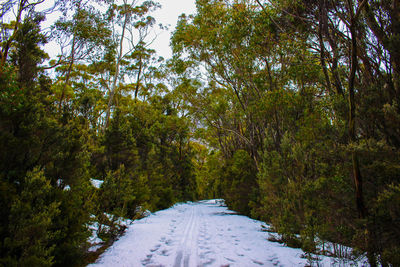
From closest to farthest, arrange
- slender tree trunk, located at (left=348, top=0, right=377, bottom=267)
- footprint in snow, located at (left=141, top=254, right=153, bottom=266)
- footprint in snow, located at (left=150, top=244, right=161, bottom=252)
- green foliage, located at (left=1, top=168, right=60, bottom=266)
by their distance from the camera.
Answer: green foliage, located at (left=1, top=168, right=60, bottom=266), slender tree trunk, located at (left=348, top=0, right=377, bottom=267), footprint in snow, located at (left=141, top=254, right=153, bottom=266), footprint in snow, located at (left=150, top=244, right=161, bottom=252)

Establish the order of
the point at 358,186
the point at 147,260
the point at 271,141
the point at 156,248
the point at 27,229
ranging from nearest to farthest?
the point at 27,229 → the point at 358,186 → the point at 147,260 → the point at 156,248 → the point at 271,141

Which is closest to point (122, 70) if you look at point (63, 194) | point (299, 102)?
point (299, 102)

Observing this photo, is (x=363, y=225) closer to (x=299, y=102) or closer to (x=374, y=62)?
(x=374, y=62)

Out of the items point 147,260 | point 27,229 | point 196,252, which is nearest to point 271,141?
point 196,252

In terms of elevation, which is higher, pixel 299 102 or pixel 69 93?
pixel 69 93

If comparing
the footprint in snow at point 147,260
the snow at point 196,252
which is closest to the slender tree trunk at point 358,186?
the snow at point 196,252

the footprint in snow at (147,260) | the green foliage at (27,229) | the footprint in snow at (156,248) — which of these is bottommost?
the footprint in snow at (156,248)

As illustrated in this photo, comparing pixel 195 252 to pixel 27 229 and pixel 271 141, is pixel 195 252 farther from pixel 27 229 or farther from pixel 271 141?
pixel 271 141

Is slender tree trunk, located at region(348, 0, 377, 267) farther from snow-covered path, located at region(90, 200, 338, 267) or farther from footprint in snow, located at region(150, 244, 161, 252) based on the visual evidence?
footprint in snow, located at region(150, 244, 161, 252)

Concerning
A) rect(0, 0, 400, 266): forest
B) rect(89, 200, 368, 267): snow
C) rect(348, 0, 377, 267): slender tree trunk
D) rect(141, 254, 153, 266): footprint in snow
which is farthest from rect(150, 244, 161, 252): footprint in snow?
rect(348, 0, 377, 267): slender tree trunk

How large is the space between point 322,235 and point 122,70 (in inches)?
837

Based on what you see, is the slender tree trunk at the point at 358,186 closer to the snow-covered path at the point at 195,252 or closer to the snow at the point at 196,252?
the snow at the point at 196,252

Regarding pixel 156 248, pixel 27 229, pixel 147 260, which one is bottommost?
pixel 156 248

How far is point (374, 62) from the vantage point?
338 cm
